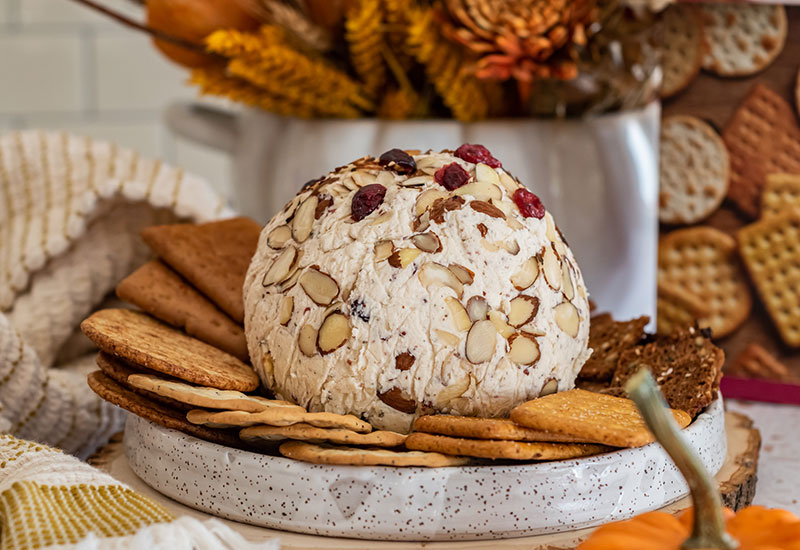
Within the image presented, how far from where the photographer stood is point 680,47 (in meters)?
0.88

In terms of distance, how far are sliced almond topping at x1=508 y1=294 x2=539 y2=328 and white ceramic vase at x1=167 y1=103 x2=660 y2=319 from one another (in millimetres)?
353

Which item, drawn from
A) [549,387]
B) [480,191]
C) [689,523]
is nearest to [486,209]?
[480,191]

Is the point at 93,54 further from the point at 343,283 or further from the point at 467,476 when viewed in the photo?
the point at 467,476

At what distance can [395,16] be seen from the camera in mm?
917

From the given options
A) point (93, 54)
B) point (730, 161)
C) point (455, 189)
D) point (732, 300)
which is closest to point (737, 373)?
point (732, 300)

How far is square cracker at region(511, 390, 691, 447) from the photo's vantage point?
537 mm

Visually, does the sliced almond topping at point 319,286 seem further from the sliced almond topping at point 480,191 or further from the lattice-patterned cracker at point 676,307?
the lattice-patterned cracker at point 676,307

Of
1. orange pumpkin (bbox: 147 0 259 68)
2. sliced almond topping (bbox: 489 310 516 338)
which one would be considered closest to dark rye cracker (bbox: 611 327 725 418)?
sliced almond topping (bbox: 489 310 516 338)

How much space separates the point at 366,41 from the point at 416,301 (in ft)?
1.32

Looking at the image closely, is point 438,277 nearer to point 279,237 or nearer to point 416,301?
point 416,301

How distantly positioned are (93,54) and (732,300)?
146cm

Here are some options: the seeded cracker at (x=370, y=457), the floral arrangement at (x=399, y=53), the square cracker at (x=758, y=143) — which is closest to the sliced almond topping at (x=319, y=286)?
the seeded cracker at (x=370, y=457)

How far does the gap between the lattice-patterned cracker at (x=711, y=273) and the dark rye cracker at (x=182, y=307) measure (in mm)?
417

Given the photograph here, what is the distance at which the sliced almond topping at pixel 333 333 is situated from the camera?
0.59 meters
